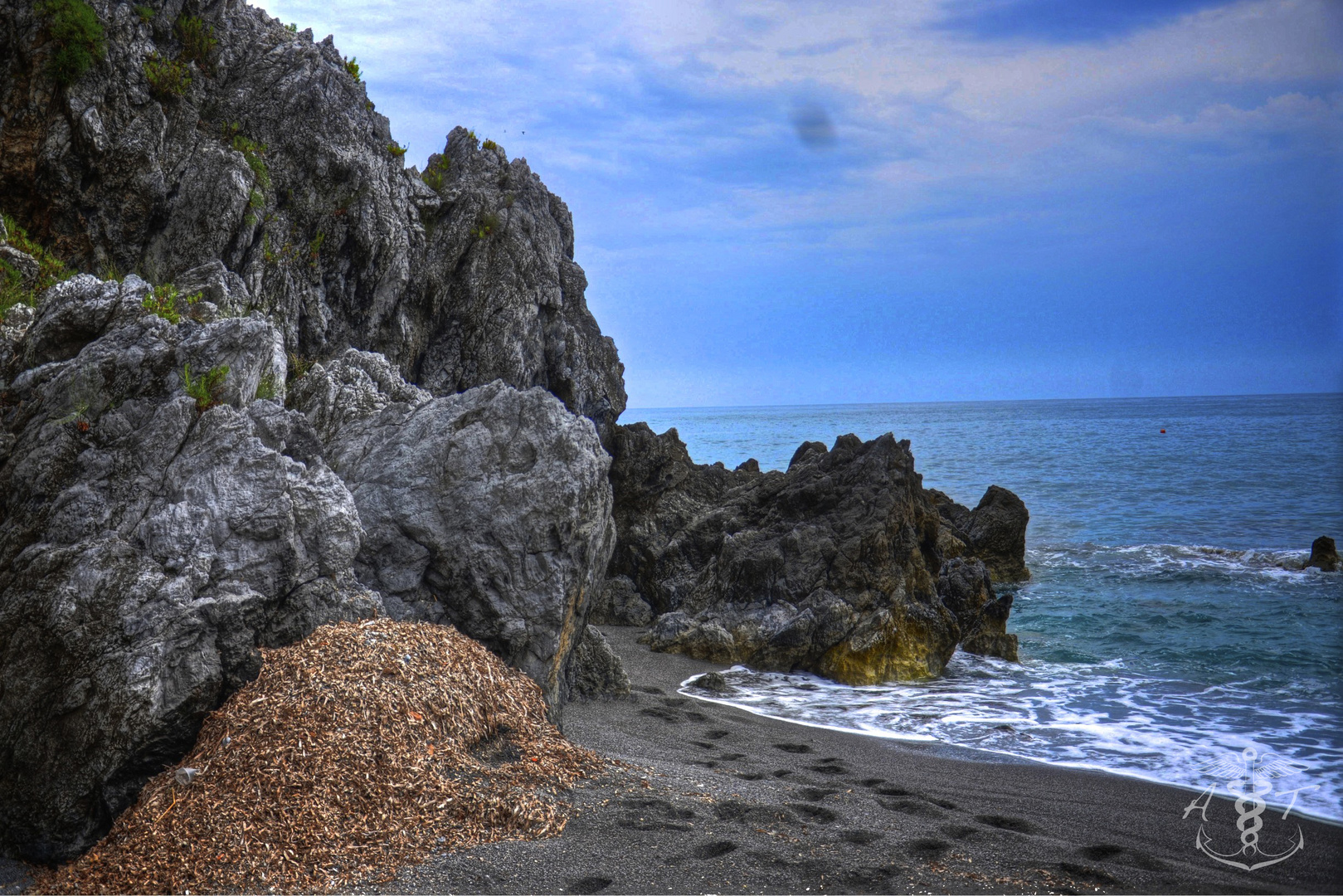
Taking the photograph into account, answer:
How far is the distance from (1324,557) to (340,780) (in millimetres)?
27663

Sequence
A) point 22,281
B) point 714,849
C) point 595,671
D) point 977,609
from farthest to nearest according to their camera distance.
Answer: point 977,609 < point 595,671 < point 22,281 < point 714,849

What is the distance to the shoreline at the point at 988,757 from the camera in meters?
7.74

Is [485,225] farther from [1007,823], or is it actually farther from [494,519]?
[1007,823]

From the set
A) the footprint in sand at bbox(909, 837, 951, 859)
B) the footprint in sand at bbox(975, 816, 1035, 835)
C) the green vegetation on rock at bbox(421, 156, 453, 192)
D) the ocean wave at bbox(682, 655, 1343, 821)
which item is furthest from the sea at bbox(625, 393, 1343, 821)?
the green vegetation on rock at bbox(421, 156, 453, 192)

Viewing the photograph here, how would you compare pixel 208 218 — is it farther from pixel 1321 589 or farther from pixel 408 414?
pixel 1321 589

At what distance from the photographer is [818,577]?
1395cm

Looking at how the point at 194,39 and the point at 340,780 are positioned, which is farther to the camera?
the point at 194,39

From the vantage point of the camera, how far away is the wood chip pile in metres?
4.71

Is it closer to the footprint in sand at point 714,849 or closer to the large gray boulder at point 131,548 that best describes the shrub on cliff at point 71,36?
the large gray boulder at point 131,548

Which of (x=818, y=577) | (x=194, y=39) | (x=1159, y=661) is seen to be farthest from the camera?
(x=194, y=39)

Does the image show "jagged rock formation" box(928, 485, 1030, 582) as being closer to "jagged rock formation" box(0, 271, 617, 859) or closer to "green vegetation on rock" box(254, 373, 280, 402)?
"jagged rock formation" box(0, 271, 617, 859)

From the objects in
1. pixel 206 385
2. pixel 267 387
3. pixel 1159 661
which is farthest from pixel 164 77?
pixel 1159 661

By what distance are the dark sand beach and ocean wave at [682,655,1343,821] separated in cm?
77

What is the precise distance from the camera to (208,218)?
53.0ft
